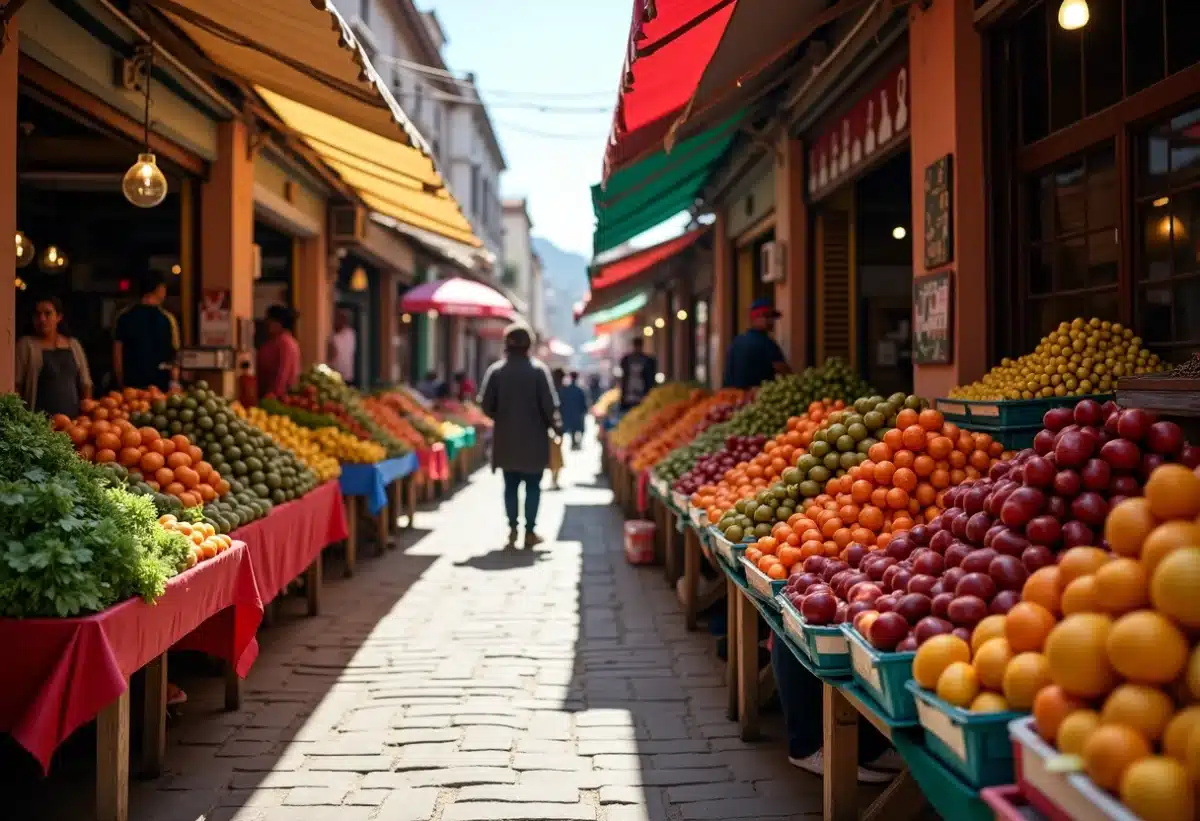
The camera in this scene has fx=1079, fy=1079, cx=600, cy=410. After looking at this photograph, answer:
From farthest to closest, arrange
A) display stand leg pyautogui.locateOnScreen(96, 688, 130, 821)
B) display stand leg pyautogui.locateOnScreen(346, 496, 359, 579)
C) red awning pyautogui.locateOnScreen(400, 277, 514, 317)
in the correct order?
1. red awning pyautogui.locateOnScreen(400, 277, 514, 317)
2. display stand leg pyautogui.locateOnScreen(346, 496, 359, 579)
3. display stand leg pyautogui.locateOnScreen(96, 688, 130, 821)

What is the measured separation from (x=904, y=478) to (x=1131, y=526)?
6.81 feet

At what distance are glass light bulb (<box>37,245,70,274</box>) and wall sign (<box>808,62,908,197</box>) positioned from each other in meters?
8.03

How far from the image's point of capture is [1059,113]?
5.40m

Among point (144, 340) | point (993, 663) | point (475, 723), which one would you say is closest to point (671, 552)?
point (475, 723)

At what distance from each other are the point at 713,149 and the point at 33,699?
953 cm

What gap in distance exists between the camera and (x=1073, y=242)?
17.7 ft

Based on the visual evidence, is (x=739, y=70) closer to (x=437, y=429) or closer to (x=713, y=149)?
(x=713, y=149)

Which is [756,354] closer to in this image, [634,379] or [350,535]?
[350,535]

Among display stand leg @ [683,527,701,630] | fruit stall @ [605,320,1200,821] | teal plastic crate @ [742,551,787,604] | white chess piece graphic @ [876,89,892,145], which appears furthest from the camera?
white chess piece graphic @ [876,89,892,145]

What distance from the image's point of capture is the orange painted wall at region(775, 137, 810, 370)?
395 inches

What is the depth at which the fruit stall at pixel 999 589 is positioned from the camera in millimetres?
1995

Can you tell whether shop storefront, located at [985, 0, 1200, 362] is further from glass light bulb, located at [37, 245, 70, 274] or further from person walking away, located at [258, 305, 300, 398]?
glass light bulb, located at [37, 245, 70, 274]

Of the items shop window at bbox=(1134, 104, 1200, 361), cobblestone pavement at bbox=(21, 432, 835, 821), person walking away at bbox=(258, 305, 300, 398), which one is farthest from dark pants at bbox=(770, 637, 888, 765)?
person walking away at bbox=(258, 305, 300, 398)

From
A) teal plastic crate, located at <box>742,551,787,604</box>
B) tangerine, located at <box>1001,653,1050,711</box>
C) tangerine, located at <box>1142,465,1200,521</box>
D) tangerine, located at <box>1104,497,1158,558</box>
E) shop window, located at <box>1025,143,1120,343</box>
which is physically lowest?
teal plastic crate, located at <box>742,551,787,604</box>
